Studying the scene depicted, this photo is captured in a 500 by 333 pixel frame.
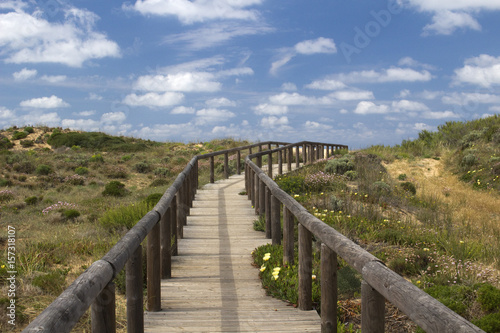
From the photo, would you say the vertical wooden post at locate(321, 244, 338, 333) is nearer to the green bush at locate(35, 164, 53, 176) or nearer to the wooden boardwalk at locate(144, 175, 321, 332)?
the wooden boardwalk at locate(144, 175, 321, 332)

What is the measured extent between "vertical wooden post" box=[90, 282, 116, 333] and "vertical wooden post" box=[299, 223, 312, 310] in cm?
218

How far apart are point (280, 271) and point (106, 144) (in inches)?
1287

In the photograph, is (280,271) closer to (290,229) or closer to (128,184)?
(290,229)

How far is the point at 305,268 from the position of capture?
4.34m

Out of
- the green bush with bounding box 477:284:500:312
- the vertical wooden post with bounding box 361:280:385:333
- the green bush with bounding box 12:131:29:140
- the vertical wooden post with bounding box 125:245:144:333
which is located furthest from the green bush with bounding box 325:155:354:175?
the green bush with bounding box 12:131:29:140

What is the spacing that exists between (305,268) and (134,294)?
176 cm

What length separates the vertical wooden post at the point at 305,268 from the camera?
4.32 metres

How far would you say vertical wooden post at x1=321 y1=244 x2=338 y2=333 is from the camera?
3492mm

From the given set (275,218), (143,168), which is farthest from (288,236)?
(143,168)

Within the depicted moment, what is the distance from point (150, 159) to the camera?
90.0ft

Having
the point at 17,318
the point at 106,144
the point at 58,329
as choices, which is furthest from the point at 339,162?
the point at 106,144

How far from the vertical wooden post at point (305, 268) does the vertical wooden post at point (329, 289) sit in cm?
74

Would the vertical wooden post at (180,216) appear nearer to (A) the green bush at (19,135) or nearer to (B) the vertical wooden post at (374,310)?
(B) the vertical wooden post at (374,310)

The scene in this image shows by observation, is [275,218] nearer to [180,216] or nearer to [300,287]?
[180,216]
